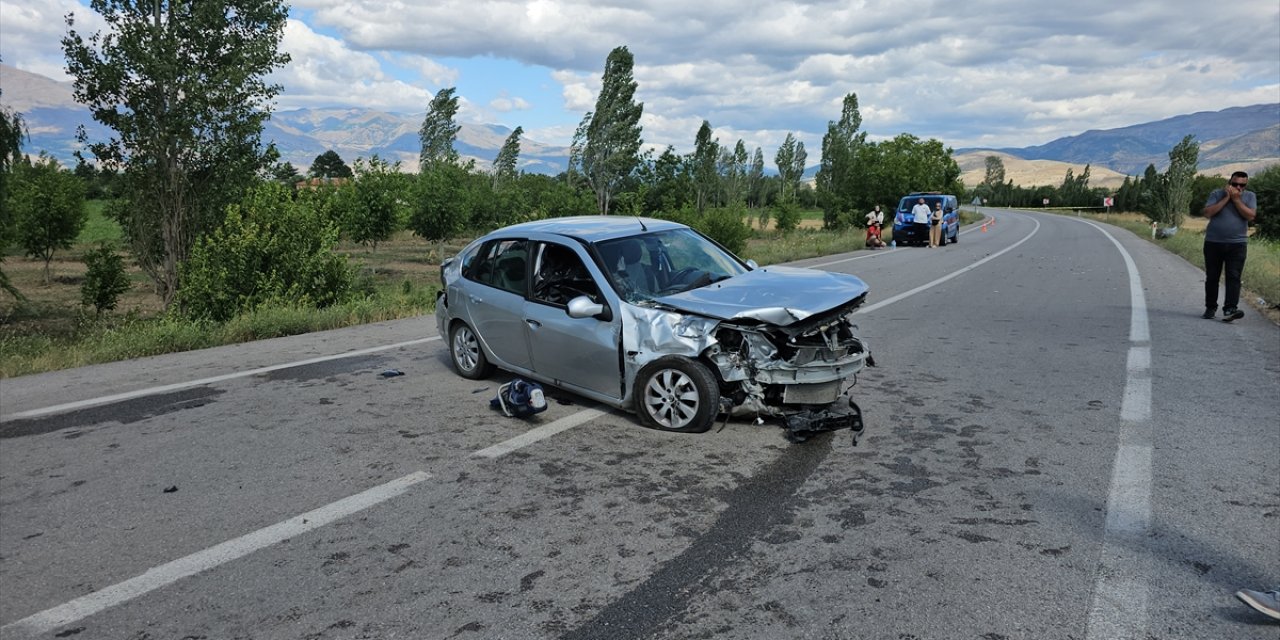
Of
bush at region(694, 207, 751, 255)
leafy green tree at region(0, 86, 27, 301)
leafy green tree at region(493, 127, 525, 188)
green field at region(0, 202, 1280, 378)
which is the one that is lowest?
green field at region(0, 202, 1280, 378)

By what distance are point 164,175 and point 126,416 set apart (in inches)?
594

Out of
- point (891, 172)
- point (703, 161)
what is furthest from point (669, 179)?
point (891, 172)

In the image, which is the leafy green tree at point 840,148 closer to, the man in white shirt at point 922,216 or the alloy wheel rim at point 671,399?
the man in white shirt at point 922,216

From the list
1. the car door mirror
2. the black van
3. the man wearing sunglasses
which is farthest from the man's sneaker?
the black van

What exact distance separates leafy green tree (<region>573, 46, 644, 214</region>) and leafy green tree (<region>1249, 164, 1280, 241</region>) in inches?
1524

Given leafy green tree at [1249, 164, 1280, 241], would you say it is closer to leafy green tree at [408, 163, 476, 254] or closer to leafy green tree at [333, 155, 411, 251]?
leafy green tree at [408, 163, 476, 254]

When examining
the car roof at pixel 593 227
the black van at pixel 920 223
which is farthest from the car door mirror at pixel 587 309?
the black van at pixel 920 223

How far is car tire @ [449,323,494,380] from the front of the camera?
7.00 metres

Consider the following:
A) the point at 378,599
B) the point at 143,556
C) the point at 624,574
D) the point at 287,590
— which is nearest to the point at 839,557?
the point at 624,574

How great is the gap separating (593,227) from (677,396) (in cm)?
195

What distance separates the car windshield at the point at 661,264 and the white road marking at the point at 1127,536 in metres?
3.07

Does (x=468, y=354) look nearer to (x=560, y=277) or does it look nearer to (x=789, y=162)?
(x=560, y=277)

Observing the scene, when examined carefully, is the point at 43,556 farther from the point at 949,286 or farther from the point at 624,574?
the point at 949,286

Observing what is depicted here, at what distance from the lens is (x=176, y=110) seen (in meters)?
18.2
